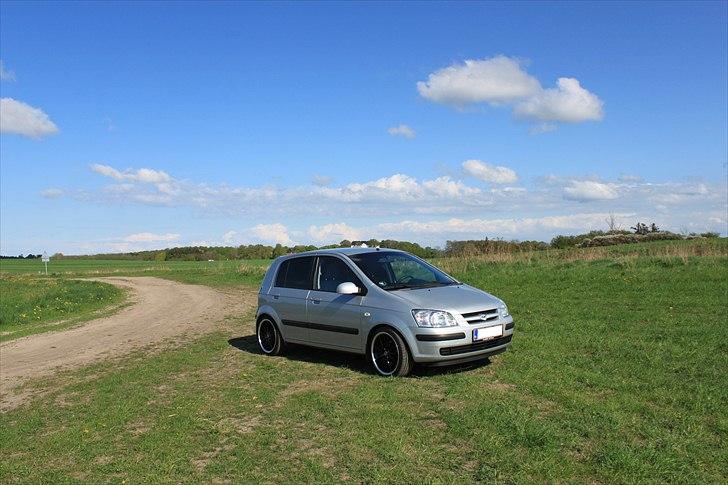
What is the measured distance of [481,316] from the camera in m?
8.38

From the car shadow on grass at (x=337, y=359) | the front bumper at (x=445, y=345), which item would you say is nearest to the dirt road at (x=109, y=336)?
the car shadow on grass at (x=337, y=359)

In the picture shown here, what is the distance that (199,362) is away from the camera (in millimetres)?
10609

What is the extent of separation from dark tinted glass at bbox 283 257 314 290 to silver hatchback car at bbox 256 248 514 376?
0.06ft

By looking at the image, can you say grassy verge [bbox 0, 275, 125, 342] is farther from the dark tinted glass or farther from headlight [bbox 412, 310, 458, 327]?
headlight [bbox 412, 310, 458, 327]

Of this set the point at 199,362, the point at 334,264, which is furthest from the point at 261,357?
the point at 334,264

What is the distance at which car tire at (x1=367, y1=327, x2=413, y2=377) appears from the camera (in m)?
8.28

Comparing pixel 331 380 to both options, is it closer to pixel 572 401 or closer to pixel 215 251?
pixel 572 401

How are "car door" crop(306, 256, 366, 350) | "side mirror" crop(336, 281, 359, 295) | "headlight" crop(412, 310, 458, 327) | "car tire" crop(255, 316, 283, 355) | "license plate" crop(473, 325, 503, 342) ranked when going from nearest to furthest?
"headlight" crop(412, 310, 458, 327) < "license plate" crop(473, 325, 503, 342) < "side mirror" crop(336, 281, 359, 295) < "car door" crop(306, 256, 366, 350) < "car tire" crop(255, 316, 283, 355)

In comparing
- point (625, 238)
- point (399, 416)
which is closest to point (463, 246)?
point (625, 238)

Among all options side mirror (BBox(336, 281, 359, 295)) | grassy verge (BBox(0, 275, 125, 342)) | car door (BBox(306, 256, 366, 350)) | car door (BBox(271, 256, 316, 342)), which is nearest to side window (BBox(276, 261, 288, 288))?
car door (BBox(271, 256, 316, 342))

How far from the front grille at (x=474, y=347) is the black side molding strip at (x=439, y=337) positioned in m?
0.13

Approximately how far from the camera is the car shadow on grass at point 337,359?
8727mm

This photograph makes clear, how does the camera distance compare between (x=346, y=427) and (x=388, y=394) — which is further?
(x=388, y=394)

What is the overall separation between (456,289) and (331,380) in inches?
86.9
